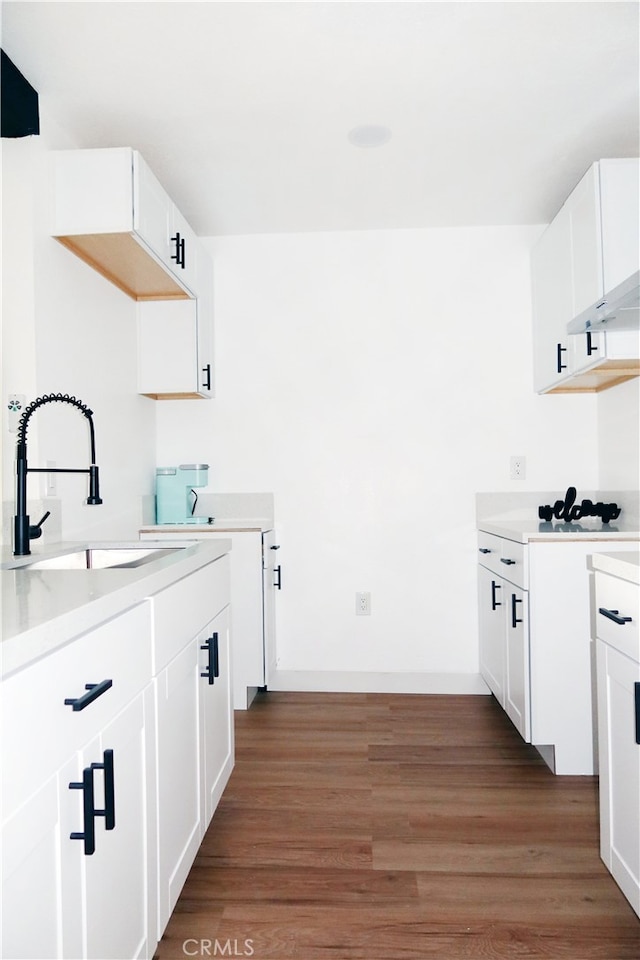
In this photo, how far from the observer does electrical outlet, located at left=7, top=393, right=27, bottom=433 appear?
203 centimetres

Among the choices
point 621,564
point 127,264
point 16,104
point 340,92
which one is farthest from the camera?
point 127,264

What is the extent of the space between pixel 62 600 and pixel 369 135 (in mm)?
2192

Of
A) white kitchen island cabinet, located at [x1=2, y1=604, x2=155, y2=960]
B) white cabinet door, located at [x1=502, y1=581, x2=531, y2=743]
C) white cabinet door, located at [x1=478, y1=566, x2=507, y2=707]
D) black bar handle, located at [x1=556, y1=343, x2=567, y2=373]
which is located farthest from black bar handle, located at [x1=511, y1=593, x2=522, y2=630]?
white kitchen island cabinet, located at [x1=2, y1=604, x2=155, y2=960]

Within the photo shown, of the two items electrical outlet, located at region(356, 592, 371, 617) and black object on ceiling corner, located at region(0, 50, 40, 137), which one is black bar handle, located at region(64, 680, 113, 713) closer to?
black object on ceiling corner, located at region(0, 50, 40, 137)

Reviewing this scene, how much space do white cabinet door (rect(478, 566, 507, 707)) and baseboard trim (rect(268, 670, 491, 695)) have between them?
108 millimetres

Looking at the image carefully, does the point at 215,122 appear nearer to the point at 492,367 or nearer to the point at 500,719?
the point at 492,367

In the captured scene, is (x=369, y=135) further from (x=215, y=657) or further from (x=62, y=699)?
(x=62, y=699)

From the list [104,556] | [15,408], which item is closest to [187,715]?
[104,556]

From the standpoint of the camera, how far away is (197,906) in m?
1.60

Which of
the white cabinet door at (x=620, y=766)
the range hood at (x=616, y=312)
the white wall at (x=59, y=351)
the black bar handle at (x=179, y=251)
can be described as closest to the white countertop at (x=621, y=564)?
the white cabinet door at (x=620, y=766)

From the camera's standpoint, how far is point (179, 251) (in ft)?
9.05

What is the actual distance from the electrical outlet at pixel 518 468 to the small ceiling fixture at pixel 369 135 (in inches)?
65.2

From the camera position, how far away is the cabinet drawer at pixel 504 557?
7.82 ft

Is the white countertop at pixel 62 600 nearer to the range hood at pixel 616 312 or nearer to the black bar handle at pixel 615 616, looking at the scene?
the black bar handle at pixel 615 616
